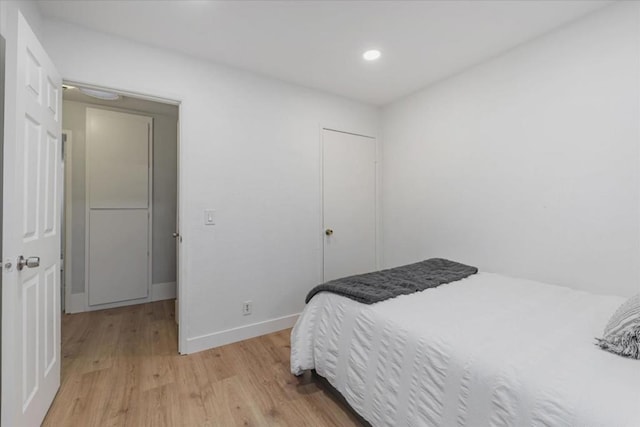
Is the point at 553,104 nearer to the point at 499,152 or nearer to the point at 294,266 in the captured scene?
the point at 499,152

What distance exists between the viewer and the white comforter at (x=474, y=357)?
894 millimetres

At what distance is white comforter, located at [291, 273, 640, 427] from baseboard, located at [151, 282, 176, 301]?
2.55 metres

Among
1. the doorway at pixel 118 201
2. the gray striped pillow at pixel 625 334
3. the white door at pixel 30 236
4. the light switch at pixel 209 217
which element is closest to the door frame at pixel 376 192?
the light switch at pixel 209 217

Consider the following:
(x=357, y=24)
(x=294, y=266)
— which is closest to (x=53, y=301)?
(x=294, y=266)

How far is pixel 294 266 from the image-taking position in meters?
2.85

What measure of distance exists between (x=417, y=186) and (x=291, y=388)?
2.25 metres

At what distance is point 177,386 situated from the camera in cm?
187

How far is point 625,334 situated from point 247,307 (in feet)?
7.86

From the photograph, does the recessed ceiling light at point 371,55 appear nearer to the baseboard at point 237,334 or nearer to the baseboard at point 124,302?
the baseboard at point 237,334

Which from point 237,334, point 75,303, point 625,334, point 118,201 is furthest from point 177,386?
point 118,201

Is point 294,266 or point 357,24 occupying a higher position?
point 357,24

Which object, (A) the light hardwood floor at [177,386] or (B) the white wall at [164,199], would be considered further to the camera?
(B) the white wall at [164,199]

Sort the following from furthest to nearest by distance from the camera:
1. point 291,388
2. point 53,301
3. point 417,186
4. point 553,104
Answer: point 417,186
point 553,104
point 291,388
point 53,301

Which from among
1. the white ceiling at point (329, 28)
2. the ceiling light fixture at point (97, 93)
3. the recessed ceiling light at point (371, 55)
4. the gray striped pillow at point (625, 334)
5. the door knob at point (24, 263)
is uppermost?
the recessed ceiling light at point (371, 55)
